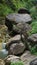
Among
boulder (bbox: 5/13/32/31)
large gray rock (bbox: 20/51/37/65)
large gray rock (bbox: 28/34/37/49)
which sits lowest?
large gray rock (bbox: 20/51/37/65)

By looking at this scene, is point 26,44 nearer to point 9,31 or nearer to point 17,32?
point 17,32

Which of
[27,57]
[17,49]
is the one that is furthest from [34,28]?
[27,57]

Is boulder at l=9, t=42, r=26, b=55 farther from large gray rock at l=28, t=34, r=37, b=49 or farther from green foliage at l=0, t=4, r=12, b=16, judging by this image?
green foliage at l=0, t=4, r=12, b=16

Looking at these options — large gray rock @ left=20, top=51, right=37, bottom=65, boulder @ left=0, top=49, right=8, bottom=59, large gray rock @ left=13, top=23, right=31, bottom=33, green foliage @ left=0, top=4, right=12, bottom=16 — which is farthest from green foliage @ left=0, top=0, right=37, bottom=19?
large gray rock @ left=20, top=51, right=37, bottom=65

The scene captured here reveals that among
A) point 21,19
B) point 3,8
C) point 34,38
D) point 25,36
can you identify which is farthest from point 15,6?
point 34,38

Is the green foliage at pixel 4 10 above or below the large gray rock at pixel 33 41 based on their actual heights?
above

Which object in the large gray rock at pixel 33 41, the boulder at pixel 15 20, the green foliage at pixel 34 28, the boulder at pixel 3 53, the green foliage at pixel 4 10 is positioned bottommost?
the boulder at pixel 3 53

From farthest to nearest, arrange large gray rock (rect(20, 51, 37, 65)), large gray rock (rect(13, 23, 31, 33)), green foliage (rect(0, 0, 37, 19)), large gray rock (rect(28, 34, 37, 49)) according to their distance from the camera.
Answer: green foliage (rect(0, 0, 37, 19)) → large gray rock (rect(13, 23, 31, 33)) → large gray rock (rect(28, 34, 37, 49)) → large gray rock (rect(20, 51, 37, 65))

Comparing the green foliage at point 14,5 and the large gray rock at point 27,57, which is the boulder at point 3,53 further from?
the green foliage at point 14,5

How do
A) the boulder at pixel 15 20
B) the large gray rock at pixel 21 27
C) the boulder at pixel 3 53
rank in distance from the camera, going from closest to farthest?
the boulder at pixel 3 53
the large gray rock at pixel 21 27
the boulder at pixel 15 20

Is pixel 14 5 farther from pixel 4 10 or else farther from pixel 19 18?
pixel 19 18

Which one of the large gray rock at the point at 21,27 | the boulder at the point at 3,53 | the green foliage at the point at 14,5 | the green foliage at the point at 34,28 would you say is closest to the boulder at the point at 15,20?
the green foliage at the point at 34,28

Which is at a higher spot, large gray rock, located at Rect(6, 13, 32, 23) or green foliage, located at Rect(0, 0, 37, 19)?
green foliage, located at Rect(0, 0, 37, 19)

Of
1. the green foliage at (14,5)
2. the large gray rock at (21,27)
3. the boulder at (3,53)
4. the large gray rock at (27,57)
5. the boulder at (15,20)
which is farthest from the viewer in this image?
the green foliage at (14,5)
